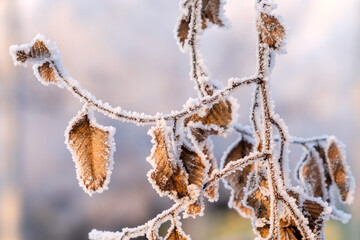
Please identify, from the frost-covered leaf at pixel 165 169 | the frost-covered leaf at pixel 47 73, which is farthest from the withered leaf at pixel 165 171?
the frost-covered leaf at pixel 47 73

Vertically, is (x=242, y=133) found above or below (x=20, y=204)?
below

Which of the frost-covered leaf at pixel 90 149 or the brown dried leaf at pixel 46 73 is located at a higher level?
the brown dried leaf at pixel 46 73

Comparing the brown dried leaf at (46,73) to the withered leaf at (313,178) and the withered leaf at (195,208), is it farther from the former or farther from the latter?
the withered leaf at (313,178)

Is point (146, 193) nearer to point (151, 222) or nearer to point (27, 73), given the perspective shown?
point (27, 73)

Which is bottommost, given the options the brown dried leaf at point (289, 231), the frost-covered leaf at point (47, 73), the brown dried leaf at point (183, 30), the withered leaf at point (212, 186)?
the brown dried leaf at point (289, 231)

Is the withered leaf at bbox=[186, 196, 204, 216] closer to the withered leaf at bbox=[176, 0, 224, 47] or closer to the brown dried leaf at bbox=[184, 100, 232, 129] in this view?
the brown dried leaf at bbox=[184, 100, 232, 129]

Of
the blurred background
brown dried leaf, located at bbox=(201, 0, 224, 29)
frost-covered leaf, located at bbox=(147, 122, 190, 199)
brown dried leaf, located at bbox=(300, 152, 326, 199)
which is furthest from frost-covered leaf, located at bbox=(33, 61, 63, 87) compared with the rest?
the blurred background

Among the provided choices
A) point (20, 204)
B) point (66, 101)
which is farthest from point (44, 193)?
point (66, 101)
